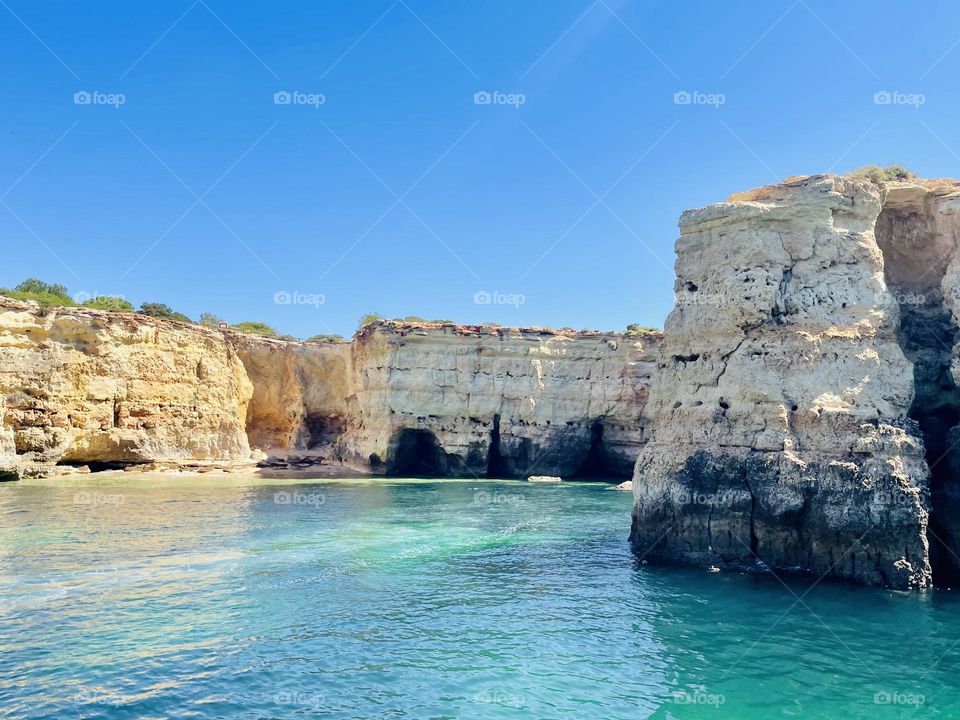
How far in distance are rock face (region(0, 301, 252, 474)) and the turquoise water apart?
630 inches

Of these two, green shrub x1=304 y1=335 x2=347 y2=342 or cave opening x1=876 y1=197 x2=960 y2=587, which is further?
green shrub x1=304 y1=335 x2=347 y2=342

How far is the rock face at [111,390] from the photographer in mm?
→ 31000

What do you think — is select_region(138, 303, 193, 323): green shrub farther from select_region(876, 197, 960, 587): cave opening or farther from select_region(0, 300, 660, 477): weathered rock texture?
select_region(876, 197, 960, 587): cave opening

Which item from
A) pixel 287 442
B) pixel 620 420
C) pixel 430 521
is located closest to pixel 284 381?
pixel 287 442

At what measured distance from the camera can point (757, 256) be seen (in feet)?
49.0

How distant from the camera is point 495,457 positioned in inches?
1660

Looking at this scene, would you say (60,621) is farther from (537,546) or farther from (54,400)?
(54,400)

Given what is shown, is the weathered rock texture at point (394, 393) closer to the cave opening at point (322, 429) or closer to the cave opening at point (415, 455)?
the cave opening at point (415, 455)

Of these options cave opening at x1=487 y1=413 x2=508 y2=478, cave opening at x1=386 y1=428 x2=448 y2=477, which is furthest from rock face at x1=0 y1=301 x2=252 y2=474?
cave opening at x1=487 y1=413 x2=508 y2=478

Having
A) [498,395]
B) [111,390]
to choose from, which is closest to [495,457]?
[498,395]

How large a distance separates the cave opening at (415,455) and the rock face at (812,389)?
84.0 ft

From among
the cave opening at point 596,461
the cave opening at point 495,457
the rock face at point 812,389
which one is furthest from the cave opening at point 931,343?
the cave opening at point 495,457

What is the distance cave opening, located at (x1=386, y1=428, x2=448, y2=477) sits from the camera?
4012cm

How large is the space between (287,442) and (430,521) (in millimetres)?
27153
